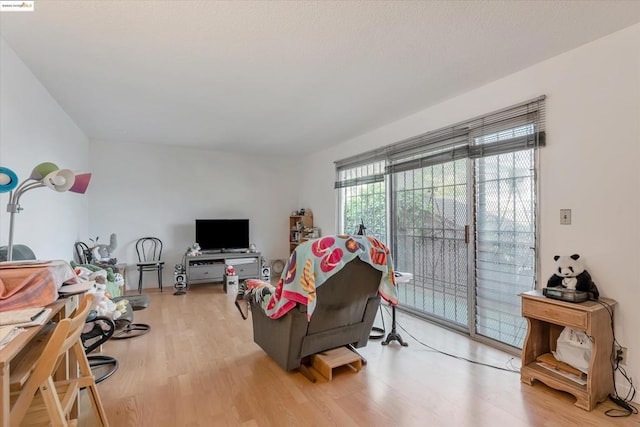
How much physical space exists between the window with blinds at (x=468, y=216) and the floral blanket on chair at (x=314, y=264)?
125 centimetres

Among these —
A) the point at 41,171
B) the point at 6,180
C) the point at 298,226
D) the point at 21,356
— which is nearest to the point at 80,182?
the point at 41,171

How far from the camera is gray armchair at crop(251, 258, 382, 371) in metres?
2.22

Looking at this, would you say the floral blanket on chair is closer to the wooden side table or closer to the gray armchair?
the gray armchair

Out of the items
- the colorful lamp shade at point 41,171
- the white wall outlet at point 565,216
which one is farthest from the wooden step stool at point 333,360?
the colorful lamp shade at point 41,171

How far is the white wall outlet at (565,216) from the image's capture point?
238 cm

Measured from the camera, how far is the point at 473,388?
2.22m

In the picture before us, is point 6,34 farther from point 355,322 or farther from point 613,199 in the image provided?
point 613,199

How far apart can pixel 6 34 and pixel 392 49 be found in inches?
105

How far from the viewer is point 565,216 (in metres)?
2.40

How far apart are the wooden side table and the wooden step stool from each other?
3.97 ft

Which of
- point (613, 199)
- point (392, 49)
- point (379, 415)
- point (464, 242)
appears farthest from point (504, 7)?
point (379, 415)

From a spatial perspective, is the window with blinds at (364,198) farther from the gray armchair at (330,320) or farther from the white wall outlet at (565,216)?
the white wall outlet at (565,216)

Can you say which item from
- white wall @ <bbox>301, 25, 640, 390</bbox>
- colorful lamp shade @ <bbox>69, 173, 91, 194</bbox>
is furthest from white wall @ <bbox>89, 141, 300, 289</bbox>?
white wall @ <bbox>301, 25, 640, 390</bbox>

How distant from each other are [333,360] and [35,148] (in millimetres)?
3134
